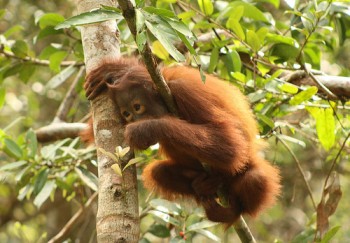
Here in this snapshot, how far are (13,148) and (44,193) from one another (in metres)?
0.47

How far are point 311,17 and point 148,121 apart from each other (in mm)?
1436

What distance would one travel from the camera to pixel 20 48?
18.1 feet

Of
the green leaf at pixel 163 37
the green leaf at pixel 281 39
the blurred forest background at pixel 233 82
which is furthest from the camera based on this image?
the green leaf at pixel 281 39

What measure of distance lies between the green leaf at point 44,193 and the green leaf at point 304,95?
2.12 metres

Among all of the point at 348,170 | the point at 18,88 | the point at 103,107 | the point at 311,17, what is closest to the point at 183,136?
the point at 103,107

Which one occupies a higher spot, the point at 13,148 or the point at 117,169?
the point at 117,169

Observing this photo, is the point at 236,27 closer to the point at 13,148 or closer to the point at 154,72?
the point at 154,72

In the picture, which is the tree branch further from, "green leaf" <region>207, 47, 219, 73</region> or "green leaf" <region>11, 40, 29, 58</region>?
"green leaf" <region>11, 40, 29, 58</region>

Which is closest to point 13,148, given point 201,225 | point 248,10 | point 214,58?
point 201,225

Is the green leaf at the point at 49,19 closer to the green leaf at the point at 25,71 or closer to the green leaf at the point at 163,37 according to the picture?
the green leaf at the point at 25,71

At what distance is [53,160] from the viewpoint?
4883mm

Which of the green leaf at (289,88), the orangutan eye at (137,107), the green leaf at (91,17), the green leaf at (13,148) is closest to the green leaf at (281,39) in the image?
the green leaf at (289,88)

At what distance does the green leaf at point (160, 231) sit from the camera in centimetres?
479

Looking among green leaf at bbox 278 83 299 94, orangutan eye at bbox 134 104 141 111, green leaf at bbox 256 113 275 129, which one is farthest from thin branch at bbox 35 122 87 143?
green leaf at bbox 278 83 299 94
